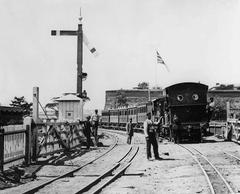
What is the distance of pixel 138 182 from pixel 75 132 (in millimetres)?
11176

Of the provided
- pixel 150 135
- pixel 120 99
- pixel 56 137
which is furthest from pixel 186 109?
pixel 120 99

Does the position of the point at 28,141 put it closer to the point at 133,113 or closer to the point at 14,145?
the point at 14,145

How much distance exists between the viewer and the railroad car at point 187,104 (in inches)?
957

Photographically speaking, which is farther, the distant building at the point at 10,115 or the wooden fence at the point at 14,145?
the distant building at the point at 10,115

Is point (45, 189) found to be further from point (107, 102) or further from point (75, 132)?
point (107, 102)

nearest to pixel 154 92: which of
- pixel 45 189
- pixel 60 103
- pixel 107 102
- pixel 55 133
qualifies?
pixel 107 102

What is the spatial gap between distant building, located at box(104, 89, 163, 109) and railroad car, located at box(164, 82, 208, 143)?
7635 centimetres

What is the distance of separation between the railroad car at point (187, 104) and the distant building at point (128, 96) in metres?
76.4

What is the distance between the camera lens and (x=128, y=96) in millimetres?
103312

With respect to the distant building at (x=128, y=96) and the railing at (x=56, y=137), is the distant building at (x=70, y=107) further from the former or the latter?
the distant building at (x=128, y=96)

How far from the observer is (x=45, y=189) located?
30.0 feet

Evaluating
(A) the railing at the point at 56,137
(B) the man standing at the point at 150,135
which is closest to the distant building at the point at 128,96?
(A) the railing at the point at 56,137

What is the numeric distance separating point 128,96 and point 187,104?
79007mm

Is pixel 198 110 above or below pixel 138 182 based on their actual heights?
above
